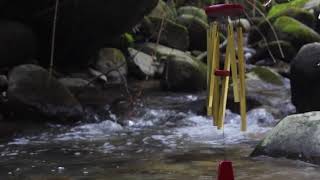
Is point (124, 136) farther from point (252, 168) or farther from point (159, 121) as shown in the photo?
point (252, 168)

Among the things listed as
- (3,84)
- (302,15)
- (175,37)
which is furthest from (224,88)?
(302,15)

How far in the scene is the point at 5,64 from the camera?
1080 cm

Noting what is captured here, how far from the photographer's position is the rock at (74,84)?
1071 centimetres

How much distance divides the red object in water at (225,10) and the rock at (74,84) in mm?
8116

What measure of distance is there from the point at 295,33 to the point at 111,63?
17.1ft

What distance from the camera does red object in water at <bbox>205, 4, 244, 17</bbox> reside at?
2.50 meters

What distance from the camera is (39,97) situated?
865 cm

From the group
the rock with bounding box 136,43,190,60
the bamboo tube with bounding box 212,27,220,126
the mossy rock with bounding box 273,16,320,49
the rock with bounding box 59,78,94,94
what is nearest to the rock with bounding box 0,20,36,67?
the rock with bounding box 59,78,94,94

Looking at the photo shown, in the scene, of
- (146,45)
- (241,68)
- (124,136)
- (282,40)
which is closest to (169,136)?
(124,136)

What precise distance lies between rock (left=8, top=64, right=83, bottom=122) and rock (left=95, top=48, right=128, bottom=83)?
3751 millimetres

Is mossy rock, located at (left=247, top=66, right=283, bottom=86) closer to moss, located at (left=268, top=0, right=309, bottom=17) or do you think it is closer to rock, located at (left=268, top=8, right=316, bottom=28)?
rock, located at (left=268, top=8, right=316, bottom=28)

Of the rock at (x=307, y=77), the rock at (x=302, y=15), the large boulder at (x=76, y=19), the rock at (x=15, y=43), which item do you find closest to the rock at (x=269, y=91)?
the rock at (x=307, y=77)

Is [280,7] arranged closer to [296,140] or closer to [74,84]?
[74,84]

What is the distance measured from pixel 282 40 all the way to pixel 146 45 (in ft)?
11.9
